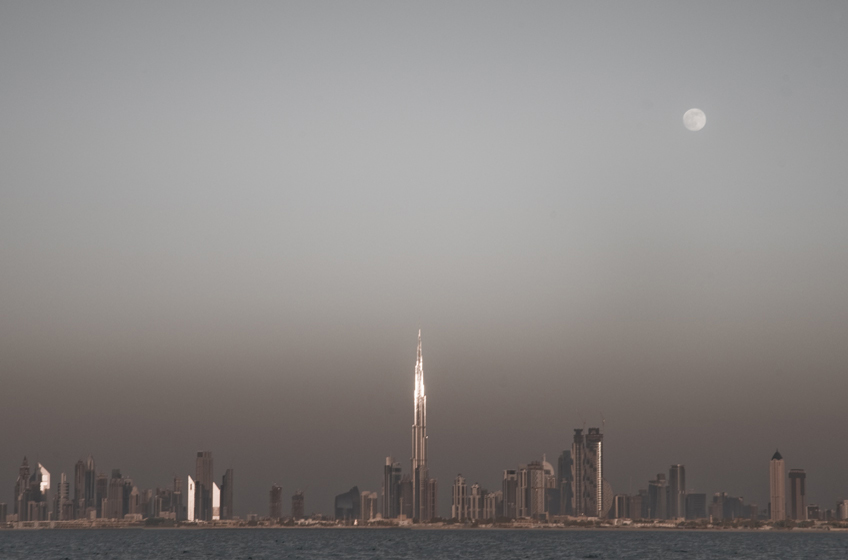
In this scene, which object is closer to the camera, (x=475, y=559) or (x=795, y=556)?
(x=475, y=559)

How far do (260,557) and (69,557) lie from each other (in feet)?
114

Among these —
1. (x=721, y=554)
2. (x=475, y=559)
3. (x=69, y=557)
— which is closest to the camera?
(x=475, y=559)

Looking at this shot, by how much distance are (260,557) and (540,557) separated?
46.7m

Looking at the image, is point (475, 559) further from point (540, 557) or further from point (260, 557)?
point (260, 557)

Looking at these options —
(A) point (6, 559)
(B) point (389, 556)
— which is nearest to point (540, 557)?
(B) point (389, 556)

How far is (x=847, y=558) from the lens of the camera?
178125mm

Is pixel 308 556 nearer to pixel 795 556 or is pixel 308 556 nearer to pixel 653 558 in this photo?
pixel 653 558

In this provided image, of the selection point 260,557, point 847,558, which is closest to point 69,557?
point 260,557

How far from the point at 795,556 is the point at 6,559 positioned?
137360mm

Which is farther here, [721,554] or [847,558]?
[721,554]

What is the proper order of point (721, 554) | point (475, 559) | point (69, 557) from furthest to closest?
1. point (721, 554)
2. point (69, 557)
3. point (475, 559)

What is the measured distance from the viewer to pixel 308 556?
182m

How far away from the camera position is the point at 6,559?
173m

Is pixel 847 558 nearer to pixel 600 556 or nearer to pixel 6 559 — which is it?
pixel 600 556
